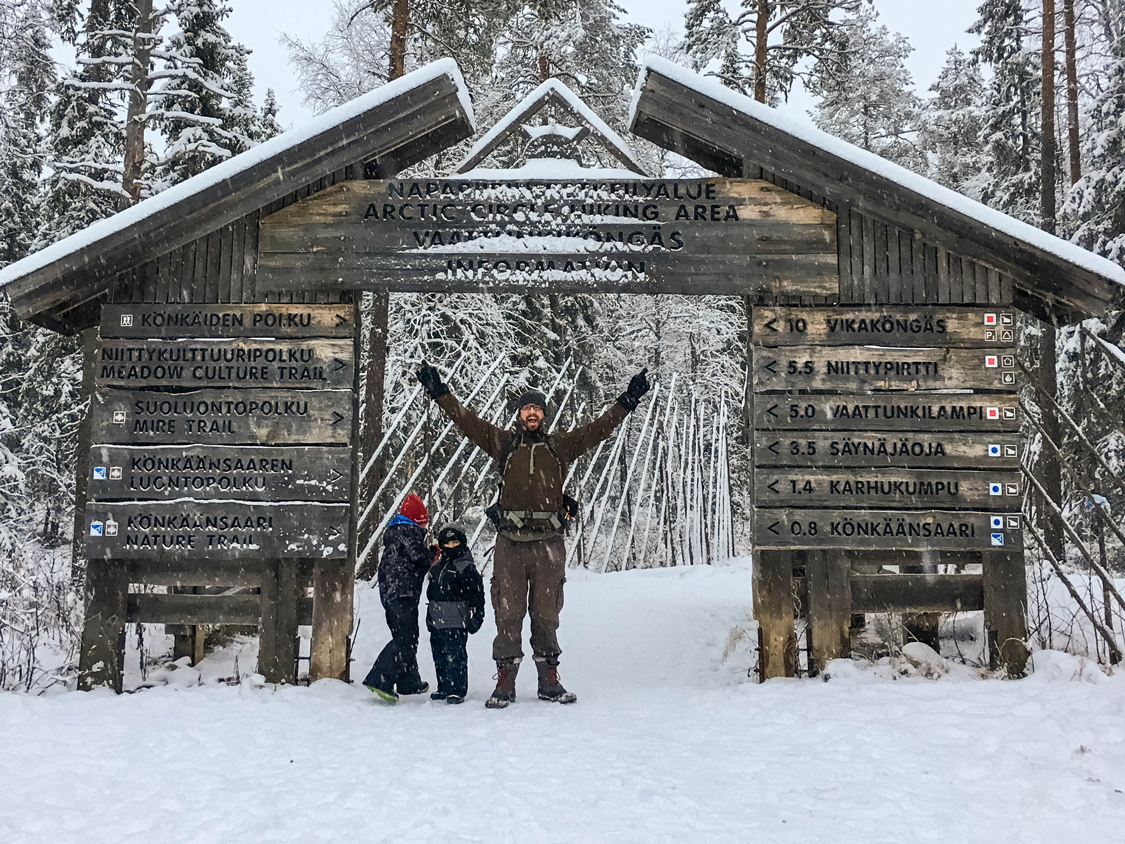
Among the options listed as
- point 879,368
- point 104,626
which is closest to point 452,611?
point 104,626

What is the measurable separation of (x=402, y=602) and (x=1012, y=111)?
49.0 feet

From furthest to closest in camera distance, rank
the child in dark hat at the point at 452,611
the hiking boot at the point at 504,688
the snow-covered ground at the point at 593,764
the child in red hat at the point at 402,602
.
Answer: the child in red hat at the point at 402,602
the child in dark hat at the point at 452,611
the hiking boot at the point at 504,688
the snow-covered ground at the point at 593,764

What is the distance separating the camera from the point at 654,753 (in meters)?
4.04

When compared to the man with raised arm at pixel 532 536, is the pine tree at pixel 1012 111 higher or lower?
higher

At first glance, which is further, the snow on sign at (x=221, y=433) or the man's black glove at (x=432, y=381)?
the snow on sign at (x=221, y=433)

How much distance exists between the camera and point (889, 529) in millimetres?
5590

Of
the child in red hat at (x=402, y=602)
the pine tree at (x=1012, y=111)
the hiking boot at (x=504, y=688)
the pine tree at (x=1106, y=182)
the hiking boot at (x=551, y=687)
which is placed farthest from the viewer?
the pine tree at (x=1012, y=111)

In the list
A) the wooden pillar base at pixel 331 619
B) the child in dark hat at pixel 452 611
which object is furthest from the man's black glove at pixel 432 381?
the wooden pillar base at pixel 331 619

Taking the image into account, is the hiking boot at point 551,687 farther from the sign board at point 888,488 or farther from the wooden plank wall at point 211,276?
the wooden plank wall at point 211,276

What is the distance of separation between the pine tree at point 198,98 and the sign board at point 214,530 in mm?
6373

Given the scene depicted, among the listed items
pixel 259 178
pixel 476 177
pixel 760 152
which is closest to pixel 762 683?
pixel 760 152

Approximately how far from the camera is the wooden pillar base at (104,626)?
18.0 ft

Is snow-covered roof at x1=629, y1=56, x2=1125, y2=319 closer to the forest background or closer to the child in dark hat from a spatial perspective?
the child in dark hat

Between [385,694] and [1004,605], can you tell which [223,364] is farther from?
[1004,605]
